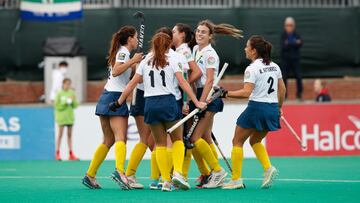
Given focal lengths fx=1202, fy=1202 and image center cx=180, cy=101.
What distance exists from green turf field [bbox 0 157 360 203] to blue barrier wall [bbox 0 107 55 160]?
2461mm

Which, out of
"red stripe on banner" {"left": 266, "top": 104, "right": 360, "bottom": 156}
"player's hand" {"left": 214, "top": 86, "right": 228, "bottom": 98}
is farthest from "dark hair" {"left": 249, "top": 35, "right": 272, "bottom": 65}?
"red stripe on banner" {"left": 266, "top": 104, "right": 360, "bottom": 156}

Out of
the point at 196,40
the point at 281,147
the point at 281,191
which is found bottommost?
the point at 281,147

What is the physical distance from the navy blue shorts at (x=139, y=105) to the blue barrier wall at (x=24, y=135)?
951 cm

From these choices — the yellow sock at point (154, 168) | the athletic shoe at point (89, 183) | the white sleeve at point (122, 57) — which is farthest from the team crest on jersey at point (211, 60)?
the athletic shoe at point (89, 183)

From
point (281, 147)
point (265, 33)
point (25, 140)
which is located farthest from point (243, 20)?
point (25, 140)

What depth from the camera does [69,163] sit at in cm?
2328

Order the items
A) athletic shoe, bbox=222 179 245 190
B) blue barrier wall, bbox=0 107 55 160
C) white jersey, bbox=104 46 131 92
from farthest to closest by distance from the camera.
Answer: blue barrier wall, bbox=0 107 55 160, athletic shoe, bbox=222 179 245 190, white jersey, bbox=104 46 131 92

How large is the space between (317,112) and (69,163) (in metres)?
5.31

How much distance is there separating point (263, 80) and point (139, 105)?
168 cm

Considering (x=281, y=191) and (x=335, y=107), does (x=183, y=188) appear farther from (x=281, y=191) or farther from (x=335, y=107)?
(x=335, y=107)

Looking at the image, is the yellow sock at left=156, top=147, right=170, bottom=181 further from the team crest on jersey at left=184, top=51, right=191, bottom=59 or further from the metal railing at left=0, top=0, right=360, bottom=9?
the metal railing at left=0, top=0, right=360, bottom=9

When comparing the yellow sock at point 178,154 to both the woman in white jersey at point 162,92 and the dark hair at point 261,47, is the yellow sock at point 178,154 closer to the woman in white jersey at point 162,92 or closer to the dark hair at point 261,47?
the woman in white jersey at point 162,92

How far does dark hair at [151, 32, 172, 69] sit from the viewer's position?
1507cm

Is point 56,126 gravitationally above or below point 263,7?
below
